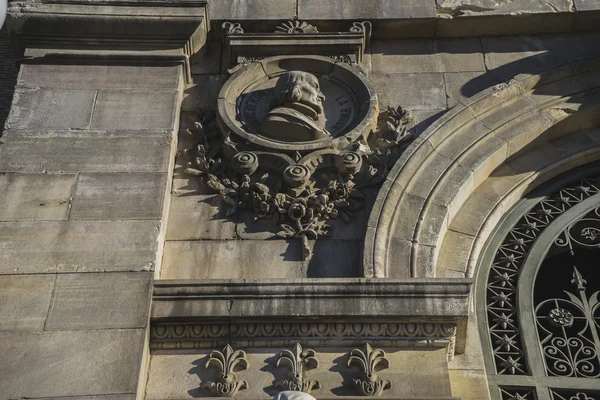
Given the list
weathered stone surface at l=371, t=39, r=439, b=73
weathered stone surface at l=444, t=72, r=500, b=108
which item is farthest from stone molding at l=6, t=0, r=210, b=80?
weathered stone surface at l=444, t=72, r=500, b=108

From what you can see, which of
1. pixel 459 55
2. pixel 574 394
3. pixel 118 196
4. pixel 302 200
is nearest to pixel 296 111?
pixel 302 200

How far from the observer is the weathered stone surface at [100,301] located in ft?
26.7

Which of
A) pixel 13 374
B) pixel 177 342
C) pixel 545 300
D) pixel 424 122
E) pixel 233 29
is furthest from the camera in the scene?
pixel 233 29

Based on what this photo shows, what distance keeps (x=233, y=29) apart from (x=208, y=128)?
1.49m

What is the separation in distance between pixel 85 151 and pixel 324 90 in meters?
2.84

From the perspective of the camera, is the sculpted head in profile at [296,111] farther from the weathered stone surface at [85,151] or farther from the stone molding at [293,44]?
the weathered stone surface at [85,151]

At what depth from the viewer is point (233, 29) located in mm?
11227

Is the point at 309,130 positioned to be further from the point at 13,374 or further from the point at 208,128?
the point at 13,374

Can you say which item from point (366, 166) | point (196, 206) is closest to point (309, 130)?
point (366, 166)

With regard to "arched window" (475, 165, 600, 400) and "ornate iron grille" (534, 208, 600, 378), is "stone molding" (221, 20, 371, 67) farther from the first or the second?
"ornate iron grille" (534, 208, 600, 378)

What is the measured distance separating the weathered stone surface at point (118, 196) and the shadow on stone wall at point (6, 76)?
4061 millimetres

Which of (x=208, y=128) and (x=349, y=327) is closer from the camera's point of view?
(x=349, y=327)

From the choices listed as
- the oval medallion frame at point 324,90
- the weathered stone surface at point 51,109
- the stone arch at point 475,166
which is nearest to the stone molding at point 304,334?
the stone arch at point 475,166

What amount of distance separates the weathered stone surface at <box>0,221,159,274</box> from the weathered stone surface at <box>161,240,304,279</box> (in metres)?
0.41
